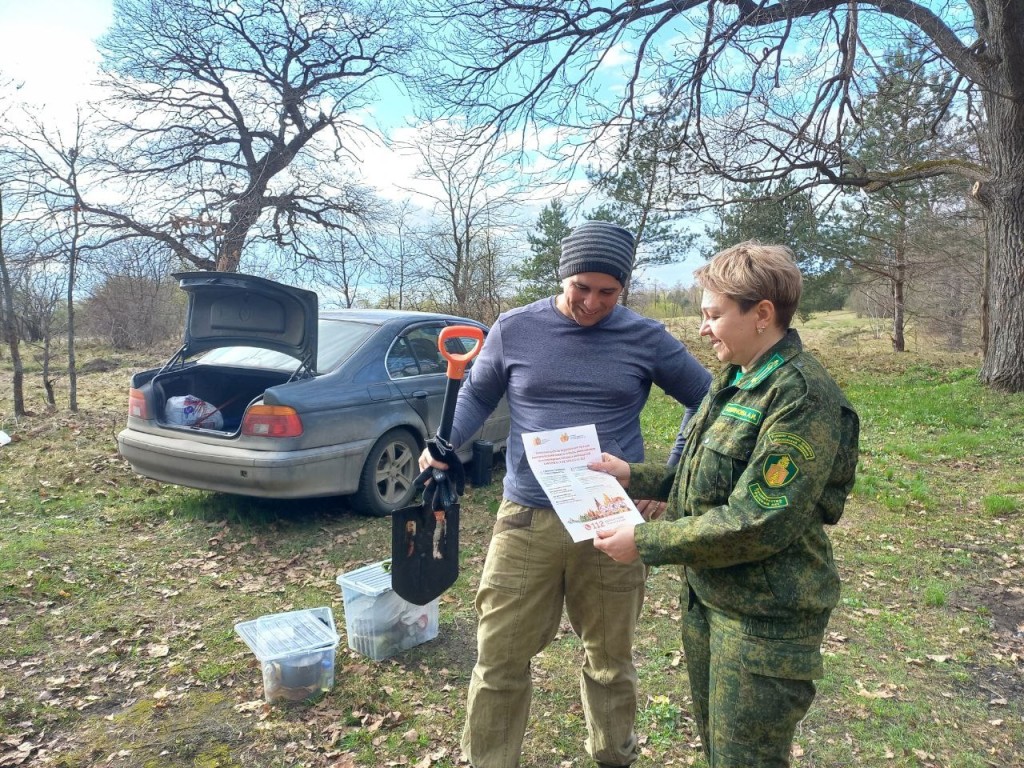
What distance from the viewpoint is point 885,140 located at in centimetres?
1631

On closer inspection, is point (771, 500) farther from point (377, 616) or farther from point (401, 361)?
point (401, 361)

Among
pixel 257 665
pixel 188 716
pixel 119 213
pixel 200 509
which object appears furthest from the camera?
pixel 119 213

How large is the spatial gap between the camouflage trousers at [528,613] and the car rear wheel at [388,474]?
2.79 m

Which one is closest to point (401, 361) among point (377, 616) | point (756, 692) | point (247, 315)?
point (247, 315)

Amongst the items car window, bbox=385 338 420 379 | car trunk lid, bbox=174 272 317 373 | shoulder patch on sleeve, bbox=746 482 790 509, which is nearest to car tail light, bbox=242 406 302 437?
car trunk lid, bbox=174 272 317 373

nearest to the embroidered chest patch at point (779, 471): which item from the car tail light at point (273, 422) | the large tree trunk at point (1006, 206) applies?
the car tail light at point (273, 422)

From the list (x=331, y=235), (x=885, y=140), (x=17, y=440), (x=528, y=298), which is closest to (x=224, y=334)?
(x=17, y=440)

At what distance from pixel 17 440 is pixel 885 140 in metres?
18.2

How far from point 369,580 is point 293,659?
54 cm

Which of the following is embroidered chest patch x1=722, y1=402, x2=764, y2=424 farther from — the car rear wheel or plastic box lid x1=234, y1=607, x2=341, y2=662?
the car rear wheel

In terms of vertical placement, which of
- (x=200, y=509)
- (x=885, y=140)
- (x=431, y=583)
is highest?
(x=885, y=140)

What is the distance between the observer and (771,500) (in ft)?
4.79

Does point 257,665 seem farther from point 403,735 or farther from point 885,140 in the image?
point 885,140

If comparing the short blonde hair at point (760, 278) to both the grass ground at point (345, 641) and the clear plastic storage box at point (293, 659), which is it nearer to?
the grass ground at point (345, 641)
